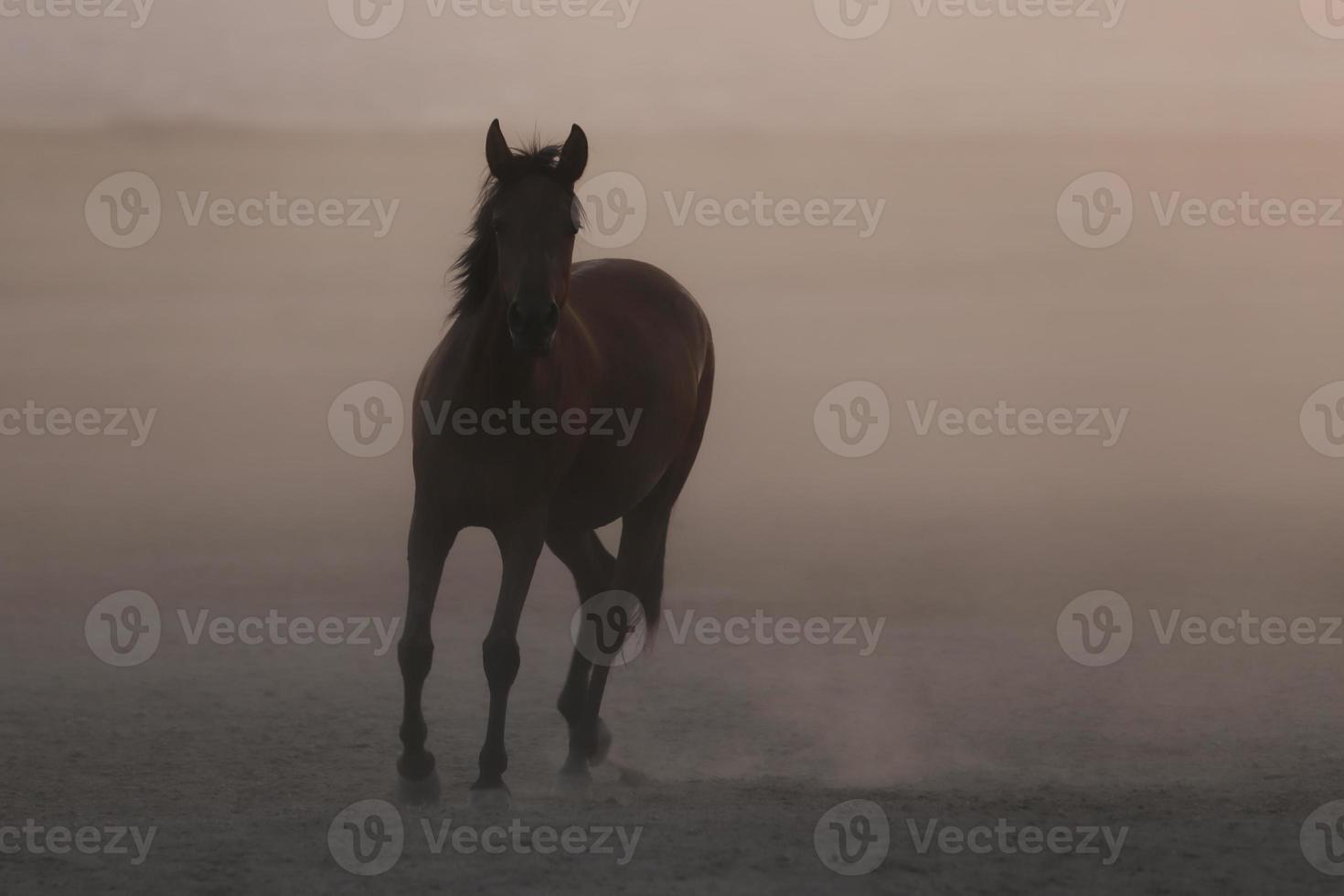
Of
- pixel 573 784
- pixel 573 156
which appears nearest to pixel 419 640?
pixel 573 784

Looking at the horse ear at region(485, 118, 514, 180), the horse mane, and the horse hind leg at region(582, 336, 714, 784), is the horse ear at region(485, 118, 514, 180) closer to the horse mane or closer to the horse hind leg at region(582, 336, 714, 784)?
the horse mane

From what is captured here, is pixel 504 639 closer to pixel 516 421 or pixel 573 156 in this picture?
pixel 516 421

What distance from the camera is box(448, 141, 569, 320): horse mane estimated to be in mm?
5340

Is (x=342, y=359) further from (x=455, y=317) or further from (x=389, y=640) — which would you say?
(x=455, y=317)

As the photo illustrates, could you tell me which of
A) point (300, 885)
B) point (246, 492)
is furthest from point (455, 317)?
point (246, 492)

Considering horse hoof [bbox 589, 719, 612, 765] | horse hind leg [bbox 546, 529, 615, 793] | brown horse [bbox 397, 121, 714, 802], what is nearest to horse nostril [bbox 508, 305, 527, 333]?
brown horse [bbox 397, 121, 714, 802]

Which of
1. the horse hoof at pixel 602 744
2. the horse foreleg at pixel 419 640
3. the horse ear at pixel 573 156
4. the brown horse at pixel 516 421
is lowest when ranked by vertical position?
the horse hoof at pixel 602 744

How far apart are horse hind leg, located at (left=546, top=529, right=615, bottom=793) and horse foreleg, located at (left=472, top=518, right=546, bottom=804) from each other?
2.33ft

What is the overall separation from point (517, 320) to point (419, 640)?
1.34m

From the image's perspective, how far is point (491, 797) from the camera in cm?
544

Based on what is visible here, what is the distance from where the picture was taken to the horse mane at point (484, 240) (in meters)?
5.34

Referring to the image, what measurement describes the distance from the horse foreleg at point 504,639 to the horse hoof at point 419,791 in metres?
0.17

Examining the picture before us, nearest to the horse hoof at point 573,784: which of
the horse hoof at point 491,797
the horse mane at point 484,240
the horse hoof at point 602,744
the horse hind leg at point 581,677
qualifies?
the horse hind leg at point 581,677

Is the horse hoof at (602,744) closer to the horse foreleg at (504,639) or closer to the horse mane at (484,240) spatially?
the horse foreleg at (504,639)
